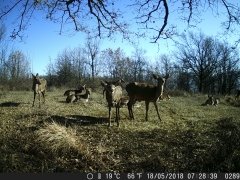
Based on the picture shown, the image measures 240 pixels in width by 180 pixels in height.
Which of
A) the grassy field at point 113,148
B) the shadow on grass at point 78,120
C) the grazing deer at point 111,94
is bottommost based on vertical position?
the grassy field at point 113,148

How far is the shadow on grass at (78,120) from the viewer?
1390 cm

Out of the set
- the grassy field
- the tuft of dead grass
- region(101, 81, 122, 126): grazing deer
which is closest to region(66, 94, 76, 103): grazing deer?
region(101, 81, 122, 126): grazing deer

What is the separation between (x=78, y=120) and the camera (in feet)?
47.7

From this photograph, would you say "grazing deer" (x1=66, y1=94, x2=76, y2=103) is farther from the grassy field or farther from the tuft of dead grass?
the tuft of dead grass

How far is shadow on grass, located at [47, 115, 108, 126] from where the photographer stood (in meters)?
13.9

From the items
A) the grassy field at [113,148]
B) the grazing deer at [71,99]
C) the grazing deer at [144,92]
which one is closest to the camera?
the grassy field at [113,148]

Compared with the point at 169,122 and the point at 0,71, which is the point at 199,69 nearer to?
the point at 0,71

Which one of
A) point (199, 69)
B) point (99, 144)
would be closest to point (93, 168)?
point (99, 144)

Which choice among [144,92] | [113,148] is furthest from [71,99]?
[113,148]

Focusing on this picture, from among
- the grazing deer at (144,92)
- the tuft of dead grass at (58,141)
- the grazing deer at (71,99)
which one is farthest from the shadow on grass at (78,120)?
the grazing deer at (71,99)

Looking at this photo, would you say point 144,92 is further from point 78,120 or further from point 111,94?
point 78,120

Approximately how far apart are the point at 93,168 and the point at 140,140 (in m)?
2.88

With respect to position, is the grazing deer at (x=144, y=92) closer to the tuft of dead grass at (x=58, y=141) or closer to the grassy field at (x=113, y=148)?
the grassy field at (x=113, y=148)

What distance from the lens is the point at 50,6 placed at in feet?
44.3
